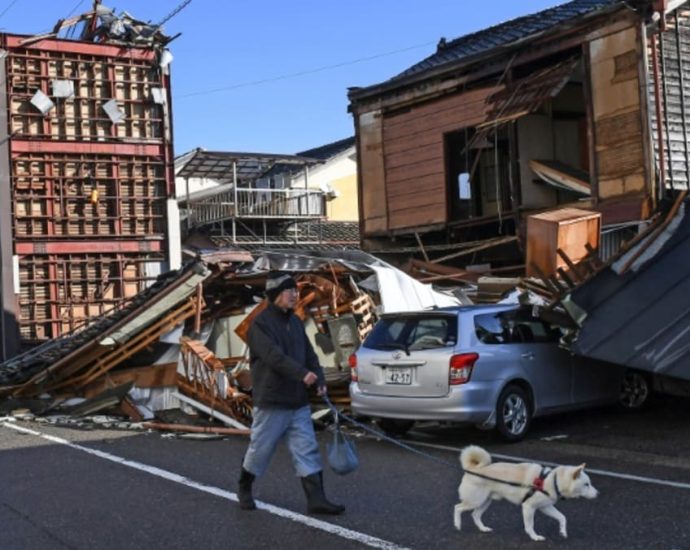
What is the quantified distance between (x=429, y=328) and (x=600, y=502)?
3.50 metres

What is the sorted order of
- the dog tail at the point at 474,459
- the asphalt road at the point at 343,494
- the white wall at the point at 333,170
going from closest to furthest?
1. the dog tail at the point at 474,459
2. the asphalt road at the point at 343,494
3. the white wall at the point at 333,170

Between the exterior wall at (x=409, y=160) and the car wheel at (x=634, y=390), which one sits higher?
the exterior wall at (x=409, y=160)

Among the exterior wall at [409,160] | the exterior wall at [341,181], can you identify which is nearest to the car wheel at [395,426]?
the exterior wall at [409,160]

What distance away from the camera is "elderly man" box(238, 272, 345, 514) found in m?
6.69

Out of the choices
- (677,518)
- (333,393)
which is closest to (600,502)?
(677,518)

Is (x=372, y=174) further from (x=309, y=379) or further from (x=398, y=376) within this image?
(x=309, y=379)

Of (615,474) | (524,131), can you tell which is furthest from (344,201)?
(615,474)

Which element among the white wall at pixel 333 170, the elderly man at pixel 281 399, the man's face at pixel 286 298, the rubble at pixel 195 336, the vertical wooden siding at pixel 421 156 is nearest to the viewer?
the elderly man at pixel 281 399

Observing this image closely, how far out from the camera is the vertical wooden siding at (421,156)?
17.8 meters

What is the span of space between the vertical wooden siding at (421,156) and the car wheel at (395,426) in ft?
27.3

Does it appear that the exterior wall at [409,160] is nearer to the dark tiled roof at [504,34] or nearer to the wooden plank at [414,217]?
the wooden plank at [414,217]

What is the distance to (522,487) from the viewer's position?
5.85 meters

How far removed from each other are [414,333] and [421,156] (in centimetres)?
921

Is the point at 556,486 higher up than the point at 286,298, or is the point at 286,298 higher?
the point at 286,298
